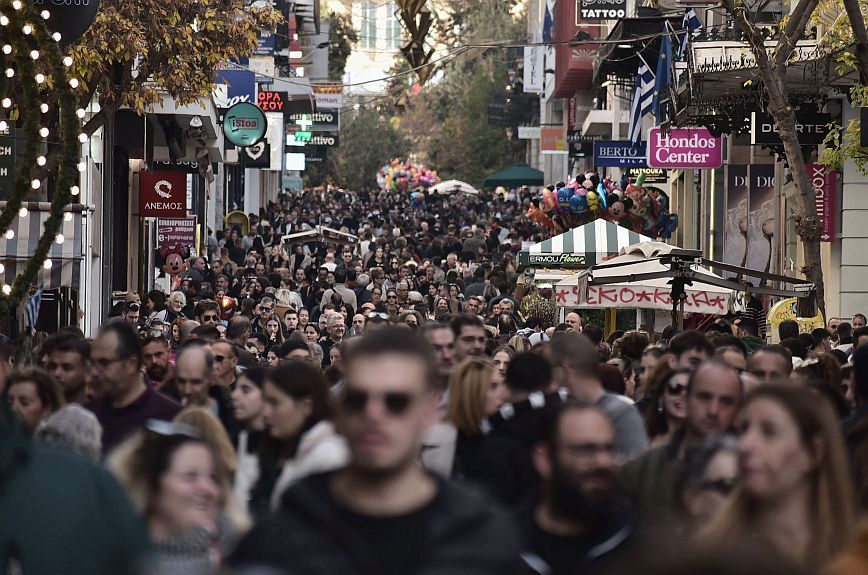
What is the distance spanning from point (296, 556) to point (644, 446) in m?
3.74

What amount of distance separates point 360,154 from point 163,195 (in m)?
78.8

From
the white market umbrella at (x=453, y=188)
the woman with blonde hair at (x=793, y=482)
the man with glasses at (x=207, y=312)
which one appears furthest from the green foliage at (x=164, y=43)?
the white market umbrella at (x=453, y=188)

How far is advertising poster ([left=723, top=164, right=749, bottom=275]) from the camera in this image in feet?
95.2

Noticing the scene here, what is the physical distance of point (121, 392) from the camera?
26.7ft

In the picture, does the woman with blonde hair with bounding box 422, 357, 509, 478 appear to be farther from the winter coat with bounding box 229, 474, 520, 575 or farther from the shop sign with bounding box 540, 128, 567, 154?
the shop sign with bounding box 540, 128, 567, 154

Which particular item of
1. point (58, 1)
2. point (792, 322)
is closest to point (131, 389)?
point (58, 1)

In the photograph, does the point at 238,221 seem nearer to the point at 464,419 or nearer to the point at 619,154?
the point at 619,154

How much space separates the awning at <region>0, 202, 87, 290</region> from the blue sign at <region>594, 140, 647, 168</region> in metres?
19.6

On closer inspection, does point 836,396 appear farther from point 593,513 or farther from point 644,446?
point 593,513

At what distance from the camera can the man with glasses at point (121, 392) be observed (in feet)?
26.1

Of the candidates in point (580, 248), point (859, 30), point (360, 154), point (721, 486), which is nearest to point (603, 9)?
point (580, 248)

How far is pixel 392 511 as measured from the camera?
3.77m

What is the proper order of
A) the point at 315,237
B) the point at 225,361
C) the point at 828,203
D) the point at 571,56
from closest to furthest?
the point at 225,361, the point at 828,203, the point at 315,237, the point at 571,56

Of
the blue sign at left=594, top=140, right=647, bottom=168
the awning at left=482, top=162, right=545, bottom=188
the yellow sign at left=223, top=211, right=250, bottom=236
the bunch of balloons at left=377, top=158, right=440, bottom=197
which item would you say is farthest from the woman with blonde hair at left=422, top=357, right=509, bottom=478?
the bunch of balloons at left=377, top=158, right=440, bottom=197
